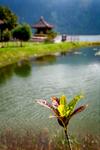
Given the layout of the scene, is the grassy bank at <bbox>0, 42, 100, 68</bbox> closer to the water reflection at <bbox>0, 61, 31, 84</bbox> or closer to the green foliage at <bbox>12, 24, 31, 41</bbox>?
the green foliage at <bbox>12, 24, 31, 41</bbox>

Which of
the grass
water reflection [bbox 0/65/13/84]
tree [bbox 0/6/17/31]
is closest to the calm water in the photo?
water reflection [bbox 0/65/13/84]

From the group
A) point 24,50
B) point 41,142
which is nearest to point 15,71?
point 24,50

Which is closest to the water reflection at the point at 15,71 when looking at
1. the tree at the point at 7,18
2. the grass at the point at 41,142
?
the grass at the point at 41,142

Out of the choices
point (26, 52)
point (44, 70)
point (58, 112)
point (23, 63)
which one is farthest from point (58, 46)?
point (58, 112)

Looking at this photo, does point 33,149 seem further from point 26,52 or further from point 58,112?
point 26,52

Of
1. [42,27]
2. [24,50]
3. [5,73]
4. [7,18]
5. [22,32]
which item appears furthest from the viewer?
[42,27]

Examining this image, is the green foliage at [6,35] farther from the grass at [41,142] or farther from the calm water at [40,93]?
the grass at [41,142]

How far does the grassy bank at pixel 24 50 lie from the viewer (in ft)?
224

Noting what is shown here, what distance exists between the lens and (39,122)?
2612 centimetres

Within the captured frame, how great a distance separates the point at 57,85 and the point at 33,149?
811 inches

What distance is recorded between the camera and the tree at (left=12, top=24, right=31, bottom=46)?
8494 cm

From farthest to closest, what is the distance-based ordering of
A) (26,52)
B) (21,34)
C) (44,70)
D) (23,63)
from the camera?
1. (21,34)
2. (26,52)
3. (23,63)
4. (44,70)

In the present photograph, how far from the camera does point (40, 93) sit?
121 ft

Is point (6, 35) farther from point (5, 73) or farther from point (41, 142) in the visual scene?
point (41, 142)
